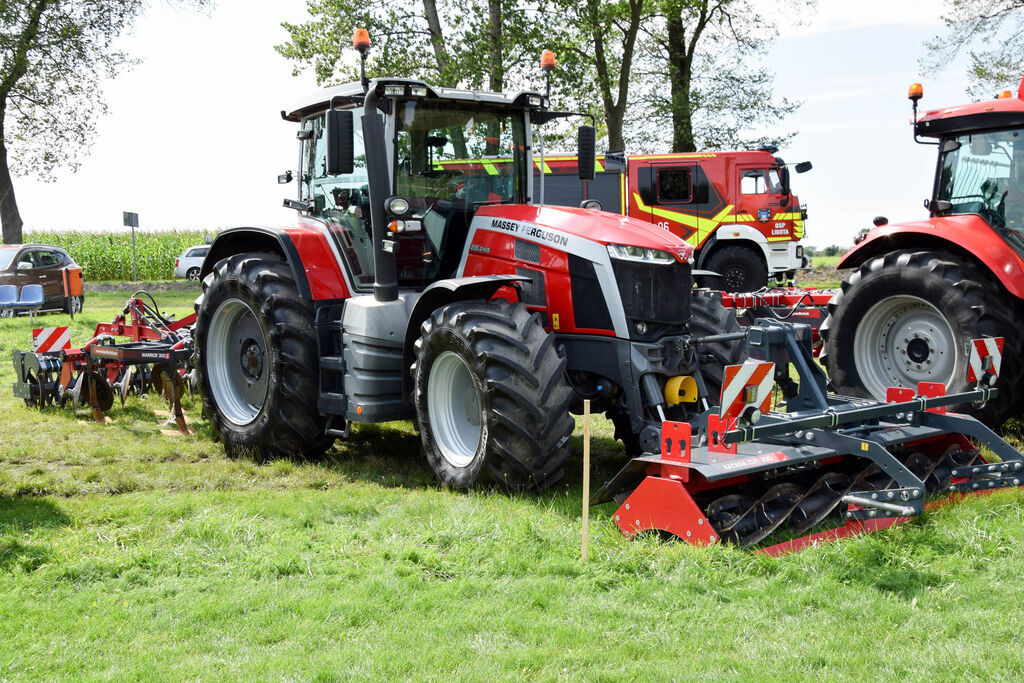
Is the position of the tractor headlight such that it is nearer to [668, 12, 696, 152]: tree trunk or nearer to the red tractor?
the red tractor

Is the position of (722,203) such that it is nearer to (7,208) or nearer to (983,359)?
(983,359)

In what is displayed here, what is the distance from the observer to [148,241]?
35562mm

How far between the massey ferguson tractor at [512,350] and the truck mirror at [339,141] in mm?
13

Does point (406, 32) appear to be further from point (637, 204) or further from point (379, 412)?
point (379, 412)

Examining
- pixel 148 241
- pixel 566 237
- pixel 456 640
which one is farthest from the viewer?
pixel 148 241

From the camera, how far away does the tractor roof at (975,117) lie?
7.38 meters

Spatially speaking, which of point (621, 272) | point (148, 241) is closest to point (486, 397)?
point (621, 272)

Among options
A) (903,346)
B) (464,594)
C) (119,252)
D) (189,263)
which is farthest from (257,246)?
(119,252)

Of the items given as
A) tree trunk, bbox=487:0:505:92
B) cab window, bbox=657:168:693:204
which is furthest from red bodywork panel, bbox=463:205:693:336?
tree trunk, bbox=487:0:505:92

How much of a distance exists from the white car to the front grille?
27232 mm

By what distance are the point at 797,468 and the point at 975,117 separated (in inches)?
155

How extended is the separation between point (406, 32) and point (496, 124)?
16.1 metres

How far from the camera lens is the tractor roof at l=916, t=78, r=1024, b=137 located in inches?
290

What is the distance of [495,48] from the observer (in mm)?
20641
